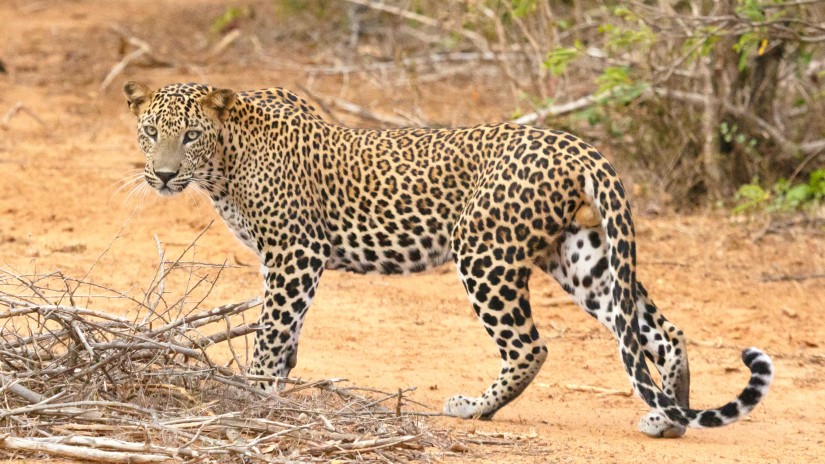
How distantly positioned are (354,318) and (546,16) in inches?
180

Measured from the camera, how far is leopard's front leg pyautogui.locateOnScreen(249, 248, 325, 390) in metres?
7.41

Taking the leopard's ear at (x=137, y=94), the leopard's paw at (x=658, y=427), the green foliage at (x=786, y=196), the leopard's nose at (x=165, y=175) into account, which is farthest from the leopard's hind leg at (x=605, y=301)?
the green foliage at (x=786, y=196)

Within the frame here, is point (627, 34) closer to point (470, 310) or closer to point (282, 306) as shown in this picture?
point (470, 310)

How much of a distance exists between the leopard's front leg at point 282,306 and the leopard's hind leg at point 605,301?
145 centimetres

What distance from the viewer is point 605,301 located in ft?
23.7

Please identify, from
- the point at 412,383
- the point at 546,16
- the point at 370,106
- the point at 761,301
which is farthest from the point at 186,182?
the point at 370,106

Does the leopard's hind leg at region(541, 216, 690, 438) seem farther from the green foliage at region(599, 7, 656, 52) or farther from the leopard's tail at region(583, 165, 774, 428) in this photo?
the green foliage at region(599, 7, 656, 52)

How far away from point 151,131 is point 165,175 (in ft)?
1.08

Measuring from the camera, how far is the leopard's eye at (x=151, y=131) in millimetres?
7473

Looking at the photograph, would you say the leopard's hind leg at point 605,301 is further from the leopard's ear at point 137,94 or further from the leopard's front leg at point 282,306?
the leopard's ear at point 137,94

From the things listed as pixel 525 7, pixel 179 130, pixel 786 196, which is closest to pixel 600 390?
pixel 179 130

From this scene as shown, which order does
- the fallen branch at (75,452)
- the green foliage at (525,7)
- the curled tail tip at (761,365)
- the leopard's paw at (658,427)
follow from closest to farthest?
the fallen branch at (75,452), the curled tail tip at (761,365), the leopard's paw at (658,427), the green foliage at (525,7)

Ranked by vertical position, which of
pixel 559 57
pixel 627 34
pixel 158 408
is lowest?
pixel 158 408

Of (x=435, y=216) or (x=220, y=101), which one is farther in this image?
(x=220, y=101)
